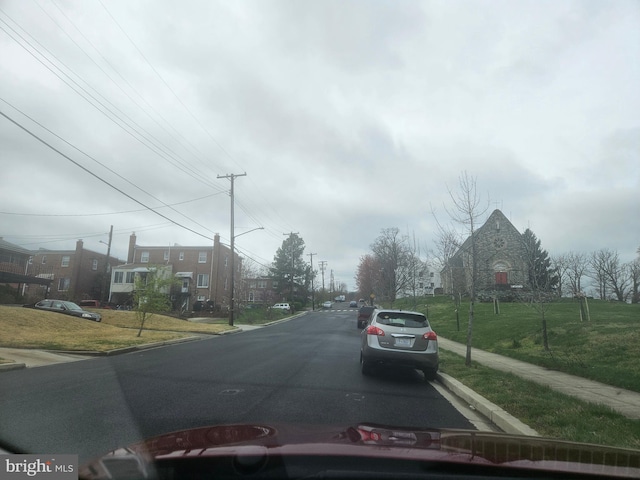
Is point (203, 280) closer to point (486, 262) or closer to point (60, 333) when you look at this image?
point (60, 333)

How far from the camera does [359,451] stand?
2740 millimetres

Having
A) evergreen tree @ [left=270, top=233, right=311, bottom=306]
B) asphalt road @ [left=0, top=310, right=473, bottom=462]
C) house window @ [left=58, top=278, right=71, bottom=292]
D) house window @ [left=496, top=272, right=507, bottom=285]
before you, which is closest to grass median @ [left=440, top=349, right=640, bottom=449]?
asphalt road @ [left=0, top=310, right=473, bottom=462]

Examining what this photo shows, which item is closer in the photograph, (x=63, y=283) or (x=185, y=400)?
(x=185, y=400)

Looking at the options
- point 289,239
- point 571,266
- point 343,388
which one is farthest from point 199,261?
point 343,388

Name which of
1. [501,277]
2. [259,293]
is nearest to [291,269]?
[259,293]

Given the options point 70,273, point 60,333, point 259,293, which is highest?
point 70,273

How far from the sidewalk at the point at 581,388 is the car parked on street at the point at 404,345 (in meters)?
2.19

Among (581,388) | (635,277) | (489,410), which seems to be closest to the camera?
(489,410)

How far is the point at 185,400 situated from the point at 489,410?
4756mm

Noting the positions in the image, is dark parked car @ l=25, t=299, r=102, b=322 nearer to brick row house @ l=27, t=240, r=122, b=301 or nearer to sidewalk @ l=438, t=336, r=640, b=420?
brick row house @ l=27, t=240, r=122, b=301

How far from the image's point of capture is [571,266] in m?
36.6

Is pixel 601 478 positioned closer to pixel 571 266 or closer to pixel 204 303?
pixel 571 266

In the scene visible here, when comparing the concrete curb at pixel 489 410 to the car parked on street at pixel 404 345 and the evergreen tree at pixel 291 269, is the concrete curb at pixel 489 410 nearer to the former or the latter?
the car parked on street at pixel 404 345

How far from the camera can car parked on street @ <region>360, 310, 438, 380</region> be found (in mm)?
10148
